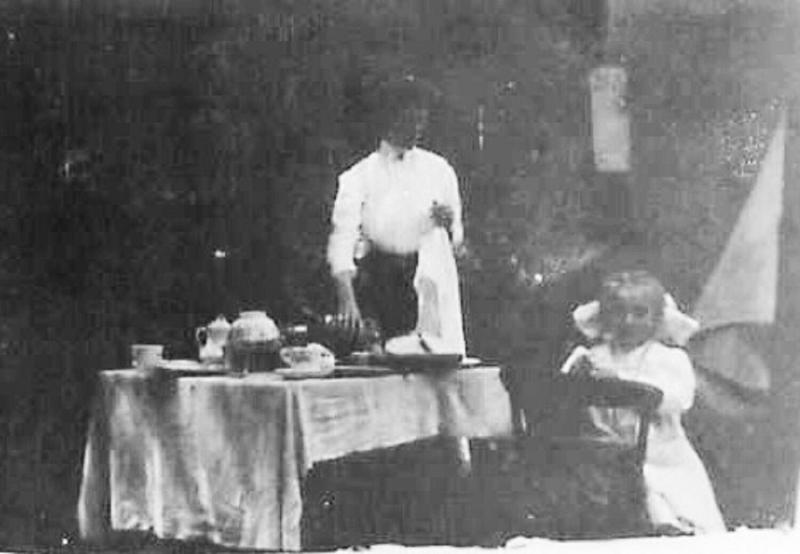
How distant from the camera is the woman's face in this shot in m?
2.32

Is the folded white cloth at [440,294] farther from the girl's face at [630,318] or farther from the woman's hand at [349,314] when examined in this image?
the girl's face at [630,318]

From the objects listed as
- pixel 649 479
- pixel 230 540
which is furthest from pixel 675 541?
pixel 230 540

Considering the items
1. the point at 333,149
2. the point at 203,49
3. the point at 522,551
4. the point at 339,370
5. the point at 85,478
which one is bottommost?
the point at 522,551

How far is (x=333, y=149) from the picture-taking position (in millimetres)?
2307

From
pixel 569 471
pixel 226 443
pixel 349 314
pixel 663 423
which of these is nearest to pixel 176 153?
pixel 349 314

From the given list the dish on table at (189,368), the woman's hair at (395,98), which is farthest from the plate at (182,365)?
the woman's hair at (395,98)

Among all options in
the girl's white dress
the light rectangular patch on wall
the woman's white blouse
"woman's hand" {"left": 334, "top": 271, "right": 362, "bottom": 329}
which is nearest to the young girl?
the girl's white dress

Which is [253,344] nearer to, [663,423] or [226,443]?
[226,443]

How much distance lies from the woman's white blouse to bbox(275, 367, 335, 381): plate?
0.58 ft

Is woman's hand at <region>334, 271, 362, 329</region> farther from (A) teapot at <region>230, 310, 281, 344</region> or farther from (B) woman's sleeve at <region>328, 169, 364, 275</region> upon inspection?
(A) teapot at <region>230, 310, 281, 344</region>

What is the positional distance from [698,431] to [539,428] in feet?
0.99

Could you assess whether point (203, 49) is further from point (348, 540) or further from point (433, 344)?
point (348, 540)

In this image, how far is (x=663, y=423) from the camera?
2.40 m

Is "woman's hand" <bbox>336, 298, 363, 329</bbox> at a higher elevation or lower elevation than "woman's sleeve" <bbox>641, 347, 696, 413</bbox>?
higher
